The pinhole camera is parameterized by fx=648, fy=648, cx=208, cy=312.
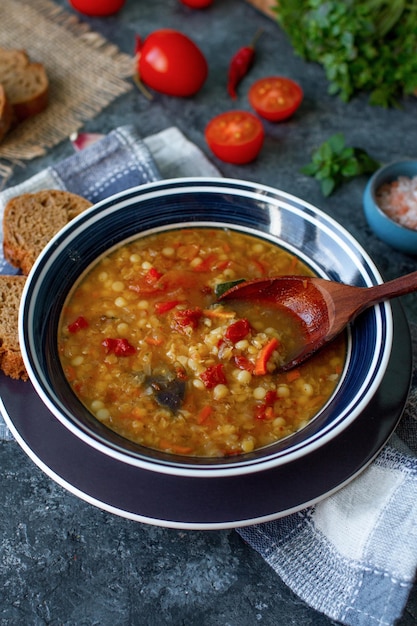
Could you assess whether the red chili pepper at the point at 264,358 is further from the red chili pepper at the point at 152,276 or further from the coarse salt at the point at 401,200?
the coarse salt at the point at 401,200

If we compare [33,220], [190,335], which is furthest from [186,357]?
[33,220]

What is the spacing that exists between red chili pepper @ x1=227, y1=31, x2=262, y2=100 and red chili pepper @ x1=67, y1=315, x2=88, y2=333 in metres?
2.97

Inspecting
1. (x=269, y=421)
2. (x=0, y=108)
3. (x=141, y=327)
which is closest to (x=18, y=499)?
(x=141, y=327)

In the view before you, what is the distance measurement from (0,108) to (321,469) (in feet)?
12.1

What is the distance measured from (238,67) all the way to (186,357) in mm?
3293

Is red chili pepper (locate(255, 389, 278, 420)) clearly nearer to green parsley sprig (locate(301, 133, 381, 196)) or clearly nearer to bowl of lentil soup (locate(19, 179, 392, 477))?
bowl of lentil soup (locate(19, 179, 392, 477))

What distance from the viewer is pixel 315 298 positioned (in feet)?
Result: 11.5

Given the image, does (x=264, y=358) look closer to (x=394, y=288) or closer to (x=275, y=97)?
(x=394, y=288)

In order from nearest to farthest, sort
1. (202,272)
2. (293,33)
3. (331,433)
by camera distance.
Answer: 1. (331,433)
2. (202,272)
3. (293,33)

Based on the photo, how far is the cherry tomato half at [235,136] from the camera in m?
4.90

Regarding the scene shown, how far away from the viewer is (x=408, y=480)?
3199 millimetres

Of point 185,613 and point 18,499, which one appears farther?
point 18,499

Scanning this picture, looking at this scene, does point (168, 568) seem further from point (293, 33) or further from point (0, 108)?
point (293, 33)

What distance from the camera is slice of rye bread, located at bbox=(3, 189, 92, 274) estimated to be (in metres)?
4.07
